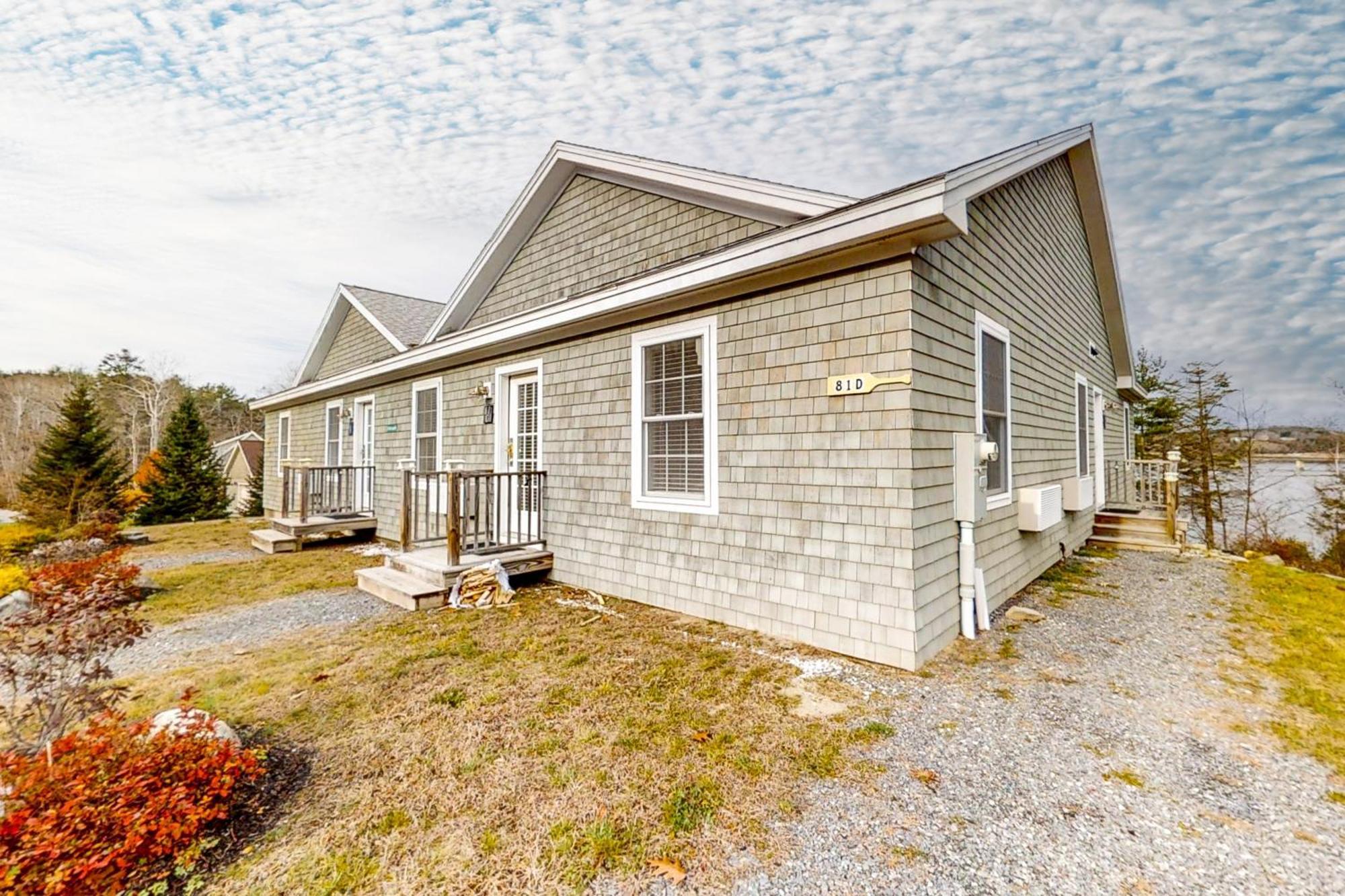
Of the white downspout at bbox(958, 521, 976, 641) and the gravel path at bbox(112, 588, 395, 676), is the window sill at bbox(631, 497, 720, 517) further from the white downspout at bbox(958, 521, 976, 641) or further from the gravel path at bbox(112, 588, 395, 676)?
the gravel path at bbox(112, 588, 395, 676)

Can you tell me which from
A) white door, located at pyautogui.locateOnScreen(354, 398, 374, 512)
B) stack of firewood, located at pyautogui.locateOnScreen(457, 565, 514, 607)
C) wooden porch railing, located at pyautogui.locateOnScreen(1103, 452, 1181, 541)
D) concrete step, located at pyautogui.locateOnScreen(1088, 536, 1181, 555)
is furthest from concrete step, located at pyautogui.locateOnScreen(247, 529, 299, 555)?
wooden porch railing, located at pyautogui.locateOnScreen(1103, 452, 1181, 541)

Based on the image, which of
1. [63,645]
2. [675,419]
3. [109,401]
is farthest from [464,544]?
[109,401]

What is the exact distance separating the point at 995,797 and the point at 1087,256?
31.3 feet

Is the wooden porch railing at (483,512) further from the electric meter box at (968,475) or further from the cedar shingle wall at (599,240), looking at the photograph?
the electric meter box at (968,475)

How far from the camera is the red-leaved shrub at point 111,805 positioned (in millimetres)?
1791

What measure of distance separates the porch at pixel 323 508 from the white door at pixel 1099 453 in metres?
12.9

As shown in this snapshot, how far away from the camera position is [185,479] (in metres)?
18.1

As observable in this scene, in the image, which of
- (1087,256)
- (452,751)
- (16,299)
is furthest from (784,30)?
(16,299)

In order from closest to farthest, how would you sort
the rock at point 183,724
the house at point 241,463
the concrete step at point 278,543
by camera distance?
the rock at point 183,724 < the concrete step at point 278,543 < the house at point 241,463

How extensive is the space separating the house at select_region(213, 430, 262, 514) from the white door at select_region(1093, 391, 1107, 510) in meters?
29.3

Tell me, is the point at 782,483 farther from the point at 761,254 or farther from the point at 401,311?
the point at 401,311

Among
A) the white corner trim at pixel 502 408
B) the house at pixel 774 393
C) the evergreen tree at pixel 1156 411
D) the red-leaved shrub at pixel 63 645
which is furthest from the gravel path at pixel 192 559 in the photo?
the evergreen tree at pixel 1156 411

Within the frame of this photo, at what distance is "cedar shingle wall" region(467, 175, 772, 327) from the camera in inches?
231

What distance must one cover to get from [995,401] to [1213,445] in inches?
692
